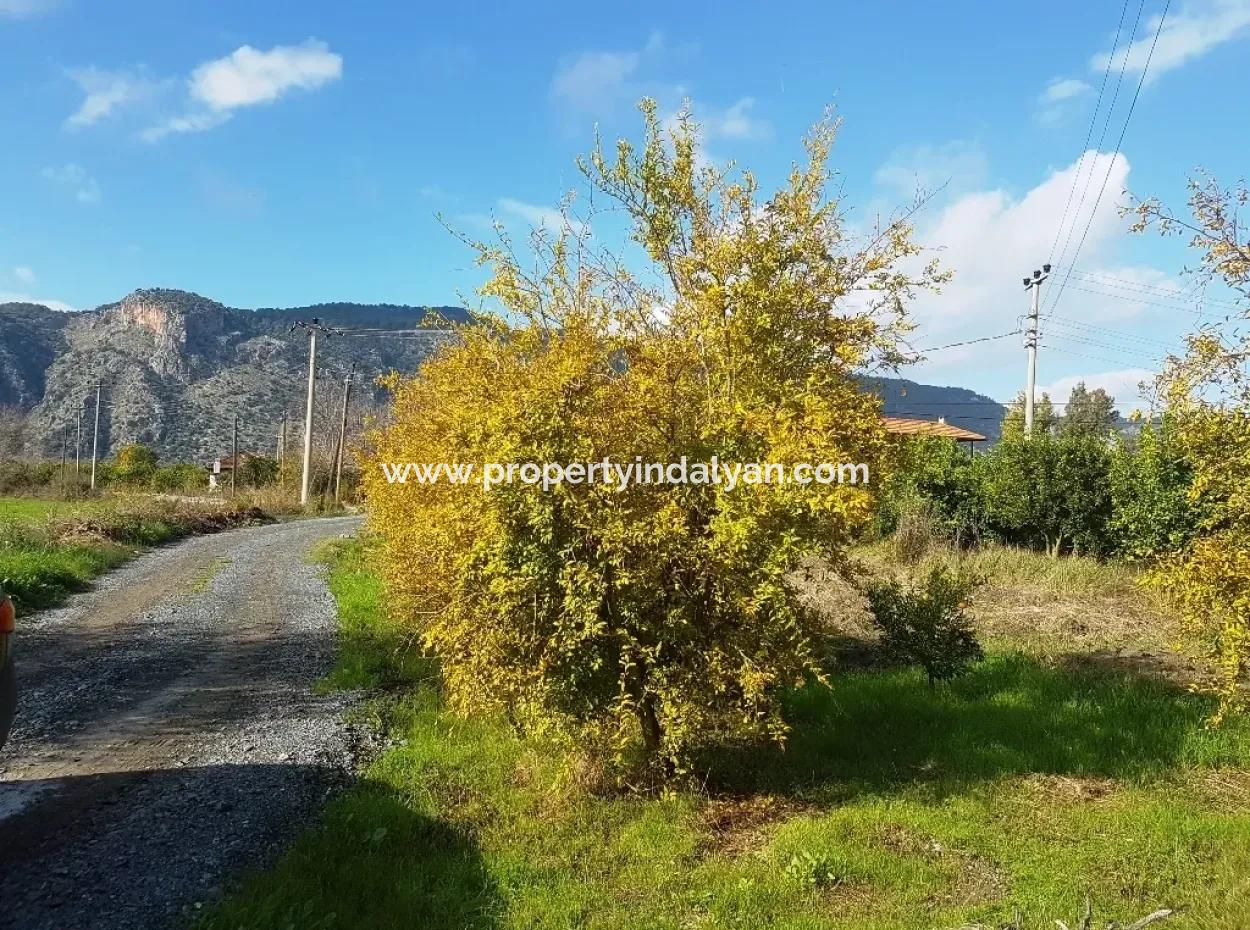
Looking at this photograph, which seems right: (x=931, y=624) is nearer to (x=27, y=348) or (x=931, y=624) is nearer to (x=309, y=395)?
(x=309, y=395)

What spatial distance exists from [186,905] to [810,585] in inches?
394

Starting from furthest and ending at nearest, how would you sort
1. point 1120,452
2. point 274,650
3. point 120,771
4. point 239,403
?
point 239,403, point 1120,452, point 274,650, point 120,771

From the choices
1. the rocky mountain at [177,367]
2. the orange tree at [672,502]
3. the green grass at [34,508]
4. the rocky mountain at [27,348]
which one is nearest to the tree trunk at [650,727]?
the orange tree at [672,502]

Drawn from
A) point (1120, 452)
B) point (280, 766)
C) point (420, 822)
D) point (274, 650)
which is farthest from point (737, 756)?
point (1120, 452)

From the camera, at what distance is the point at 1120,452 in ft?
47.8

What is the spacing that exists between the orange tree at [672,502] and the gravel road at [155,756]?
1.51m

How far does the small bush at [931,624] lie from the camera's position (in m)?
6.21

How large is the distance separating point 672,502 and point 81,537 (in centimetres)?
1666

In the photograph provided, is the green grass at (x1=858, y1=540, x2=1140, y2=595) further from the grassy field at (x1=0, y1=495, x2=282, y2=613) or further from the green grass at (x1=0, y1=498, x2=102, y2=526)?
the green grass at (x1=0, y1=498, x2=102, y2=526)

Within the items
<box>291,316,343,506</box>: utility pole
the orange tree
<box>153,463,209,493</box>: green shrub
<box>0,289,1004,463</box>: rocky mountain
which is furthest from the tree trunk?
<box>0,289,1004,463</box>: rocky mountain

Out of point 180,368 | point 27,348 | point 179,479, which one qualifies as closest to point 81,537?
point 179,479

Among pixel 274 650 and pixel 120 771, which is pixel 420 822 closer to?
pixel 120 771

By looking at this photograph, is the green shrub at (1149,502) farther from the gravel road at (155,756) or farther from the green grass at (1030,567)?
the gravel road at (155,756)

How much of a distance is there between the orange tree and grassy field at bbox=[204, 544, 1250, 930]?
565 millimetres
